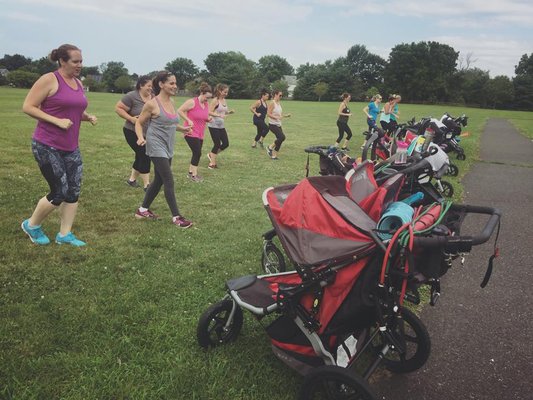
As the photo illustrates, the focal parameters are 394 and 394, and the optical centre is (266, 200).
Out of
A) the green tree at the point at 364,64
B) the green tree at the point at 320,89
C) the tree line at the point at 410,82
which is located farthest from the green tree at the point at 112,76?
the green tree at the point at 364,64

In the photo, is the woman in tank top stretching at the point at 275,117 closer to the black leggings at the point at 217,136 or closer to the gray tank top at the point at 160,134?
the black leggings at the point at 217,136

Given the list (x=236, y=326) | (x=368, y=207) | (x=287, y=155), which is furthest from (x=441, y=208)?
(x=287, y=155)

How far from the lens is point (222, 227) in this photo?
5.66 m

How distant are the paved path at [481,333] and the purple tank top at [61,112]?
3787 millimetres

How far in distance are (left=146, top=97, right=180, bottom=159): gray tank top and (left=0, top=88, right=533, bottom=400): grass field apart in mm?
1049

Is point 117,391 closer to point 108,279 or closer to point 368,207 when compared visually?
point 108,279

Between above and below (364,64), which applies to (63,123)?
below

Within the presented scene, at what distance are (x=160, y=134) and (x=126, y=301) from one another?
2421mm

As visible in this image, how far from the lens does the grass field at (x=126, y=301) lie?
8.82 ft

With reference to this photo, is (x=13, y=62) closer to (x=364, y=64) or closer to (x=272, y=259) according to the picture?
(x=364, y=64)

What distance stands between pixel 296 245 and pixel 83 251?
3000mm

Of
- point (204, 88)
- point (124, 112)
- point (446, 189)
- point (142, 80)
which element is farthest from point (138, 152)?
point (446, 189)

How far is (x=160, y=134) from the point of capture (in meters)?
5.21

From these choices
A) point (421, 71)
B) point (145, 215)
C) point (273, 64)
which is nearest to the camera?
point (145, 215)
